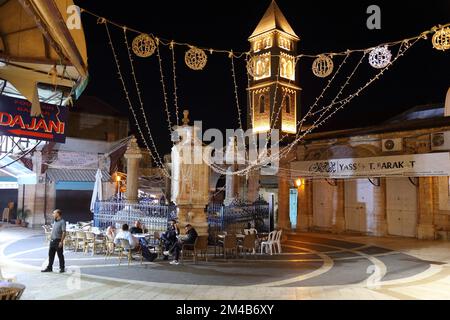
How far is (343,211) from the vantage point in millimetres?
21328

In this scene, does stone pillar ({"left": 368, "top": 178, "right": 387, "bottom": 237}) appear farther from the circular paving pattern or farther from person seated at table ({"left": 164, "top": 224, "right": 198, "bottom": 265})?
person seated at table ({"left": 164, "top": 224, "right": 198, "bottom": 265})

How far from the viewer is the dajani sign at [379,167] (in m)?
16.4

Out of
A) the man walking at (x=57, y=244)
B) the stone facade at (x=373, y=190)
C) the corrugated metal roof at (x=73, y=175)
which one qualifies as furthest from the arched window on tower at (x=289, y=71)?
the man walking at (x=57, y=244)

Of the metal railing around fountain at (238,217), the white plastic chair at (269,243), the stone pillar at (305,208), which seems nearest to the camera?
the white plastic chair at (269,243)

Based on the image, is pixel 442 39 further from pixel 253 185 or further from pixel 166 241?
pixel 253 185

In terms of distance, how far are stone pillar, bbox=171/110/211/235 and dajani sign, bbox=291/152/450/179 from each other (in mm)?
8828

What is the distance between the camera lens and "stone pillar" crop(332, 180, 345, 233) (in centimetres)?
2122

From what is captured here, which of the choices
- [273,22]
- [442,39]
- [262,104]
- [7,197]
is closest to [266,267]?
[442,39]

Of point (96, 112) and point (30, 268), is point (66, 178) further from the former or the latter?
point (30, 268)

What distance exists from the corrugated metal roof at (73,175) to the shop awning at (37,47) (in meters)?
16.4

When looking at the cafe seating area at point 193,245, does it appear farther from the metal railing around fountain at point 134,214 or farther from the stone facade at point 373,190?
the stone facade at point 373,190

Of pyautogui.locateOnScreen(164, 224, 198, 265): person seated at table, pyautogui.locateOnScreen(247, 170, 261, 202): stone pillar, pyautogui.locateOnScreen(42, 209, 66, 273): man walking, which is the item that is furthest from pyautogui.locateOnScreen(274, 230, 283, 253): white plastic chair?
pyautogui.locateOnScreen(247, 170, 261, 202): stone pillar

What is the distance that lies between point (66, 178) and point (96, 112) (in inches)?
304
